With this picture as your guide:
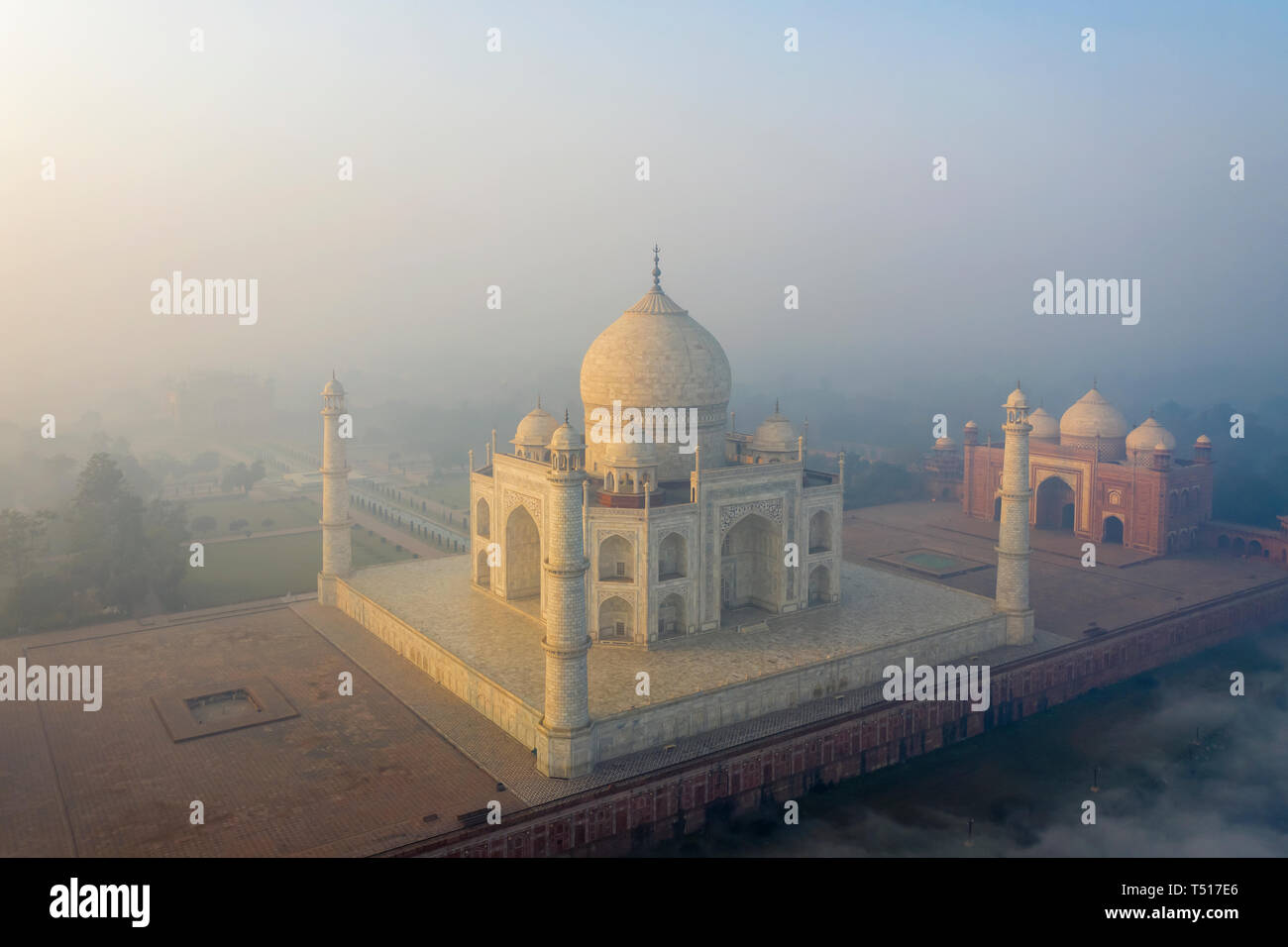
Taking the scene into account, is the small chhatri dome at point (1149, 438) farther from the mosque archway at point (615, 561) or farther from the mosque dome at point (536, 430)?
the mosque archway at point (615, 561)

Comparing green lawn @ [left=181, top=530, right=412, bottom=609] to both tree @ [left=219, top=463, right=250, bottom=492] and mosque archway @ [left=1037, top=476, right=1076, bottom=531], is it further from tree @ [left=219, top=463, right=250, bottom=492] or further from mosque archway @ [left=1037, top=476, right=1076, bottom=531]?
mosque archway @ [left=1037, top=476, right=1076, bottom=531]

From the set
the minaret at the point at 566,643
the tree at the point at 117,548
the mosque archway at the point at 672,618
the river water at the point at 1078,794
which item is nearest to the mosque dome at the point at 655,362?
the mosque archway at the point at 672,618

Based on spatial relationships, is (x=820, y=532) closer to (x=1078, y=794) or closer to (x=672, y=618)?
(x=672, y=618)

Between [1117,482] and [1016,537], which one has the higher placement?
[1117,482]

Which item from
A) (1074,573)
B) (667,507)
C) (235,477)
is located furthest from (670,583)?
(235,477)

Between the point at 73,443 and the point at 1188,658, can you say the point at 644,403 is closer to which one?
the point at 1188,658
